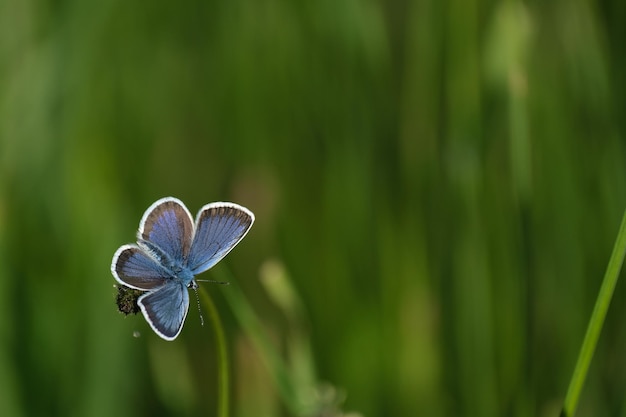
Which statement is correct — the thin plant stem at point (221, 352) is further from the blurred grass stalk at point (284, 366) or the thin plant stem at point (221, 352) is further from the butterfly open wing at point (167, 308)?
the blurred grass stalk at point (284, 366)

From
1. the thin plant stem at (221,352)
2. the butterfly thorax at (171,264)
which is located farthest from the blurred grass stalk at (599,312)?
the butterfly thorax at (171,264)

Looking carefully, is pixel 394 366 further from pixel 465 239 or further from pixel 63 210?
pixel 63 210

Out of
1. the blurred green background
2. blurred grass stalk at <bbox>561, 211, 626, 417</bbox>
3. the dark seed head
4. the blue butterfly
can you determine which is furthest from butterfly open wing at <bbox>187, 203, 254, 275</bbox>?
blurred grass stalk at <bbox>561, 211, 626, 417</bbox>

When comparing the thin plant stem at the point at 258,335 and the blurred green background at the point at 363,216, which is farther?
the blurred green background at the point at 363,216

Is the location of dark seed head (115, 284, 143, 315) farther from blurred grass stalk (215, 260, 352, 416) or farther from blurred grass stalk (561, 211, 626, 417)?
blurred grass stalk (561, 211, 626, 417)

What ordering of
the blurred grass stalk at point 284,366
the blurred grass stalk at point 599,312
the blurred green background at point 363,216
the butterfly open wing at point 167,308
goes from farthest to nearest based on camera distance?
the blurred green background at point 363,216 < the blurred grass stalk at point 284,366 < the butterfly open wing at point 167,308 < the blurred grass stalk at point 599,312

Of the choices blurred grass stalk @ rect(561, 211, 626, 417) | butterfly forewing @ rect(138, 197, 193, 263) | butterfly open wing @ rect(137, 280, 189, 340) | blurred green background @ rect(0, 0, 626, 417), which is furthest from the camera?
blurred green background @ rect(0, 0, 626, 417)

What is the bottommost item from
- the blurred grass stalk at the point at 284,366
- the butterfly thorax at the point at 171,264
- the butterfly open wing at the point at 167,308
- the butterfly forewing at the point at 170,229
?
the blurred grass stalk at the point at 284,366
